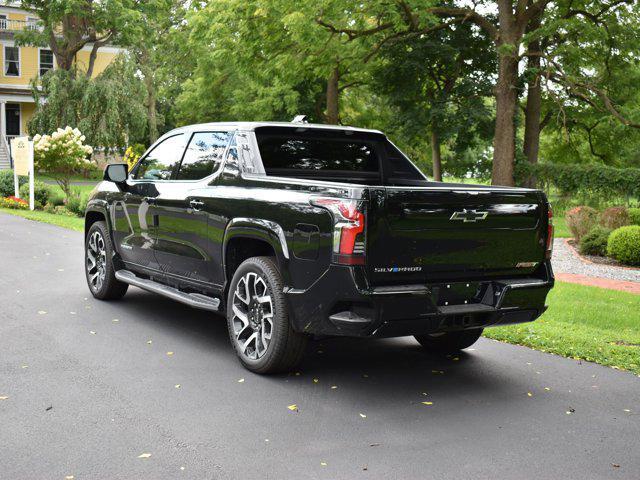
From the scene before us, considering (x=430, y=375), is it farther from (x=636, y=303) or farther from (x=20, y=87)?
(x=20, y=87)

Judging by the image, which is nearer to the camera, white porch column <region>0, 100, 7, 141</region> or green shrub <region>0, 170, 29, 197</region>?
green shrub <region>0, 170, 29, 197</region>

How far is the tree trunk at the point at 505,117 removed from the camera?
21.4 m

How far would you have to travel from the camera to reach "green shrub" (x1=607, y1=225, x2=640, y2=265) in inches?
546

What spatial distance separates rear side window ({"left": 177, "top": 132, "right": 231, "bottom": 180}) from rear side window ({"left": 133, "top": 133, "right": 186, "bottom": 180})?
0.56 ft

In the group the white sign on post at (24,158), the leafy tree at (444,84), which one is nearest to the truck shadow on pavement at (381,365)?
the white sign on post at (24,158)

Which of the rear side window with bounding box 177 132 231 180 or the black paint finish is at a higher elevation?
the rear side window with bounding box 177 132 231 180

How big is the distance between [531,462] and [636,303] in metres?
6.40

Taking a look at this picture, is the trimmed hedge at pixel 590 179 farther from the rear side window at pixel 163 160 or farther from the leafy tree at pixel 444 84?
the rear side window at pixel 163 160

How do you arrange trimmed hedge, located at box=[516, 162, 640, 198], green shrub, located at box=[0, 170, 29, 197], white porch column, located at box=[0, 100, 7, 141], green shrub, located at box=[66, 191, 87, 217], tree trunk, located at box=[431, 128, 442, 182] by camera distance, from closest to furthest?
trimmed hedge, located at box=[516, 162, 640, 198] → green shrub, located at box=[66, 191, 87, 217] → green shrub, located at box=[0, 170, 29, 197] → tree trunk, located at box=[431, 128, 442, 182] → white porch column, located at box=[0, 100, 7, 141]

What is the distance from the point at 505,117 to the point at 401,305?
17.7m

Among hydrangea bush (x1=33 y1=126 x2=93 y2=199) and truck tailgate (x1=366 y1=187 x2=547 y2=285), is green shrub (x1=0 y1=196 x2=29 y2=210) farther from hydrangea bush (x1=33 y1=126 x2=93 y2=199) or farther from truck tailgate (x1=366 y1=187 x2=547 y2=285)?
truck tailgate (x1=366 y1=187 x2=547 y2=285)

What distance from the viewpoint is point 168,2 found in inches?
1788

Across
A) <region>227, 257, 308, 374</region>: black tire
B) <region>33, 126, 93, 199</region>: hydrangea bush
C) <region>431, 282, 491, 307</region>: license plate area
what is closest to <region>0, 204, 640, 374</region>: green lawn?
<region>431, 282, 491, 307</region>: license plate area

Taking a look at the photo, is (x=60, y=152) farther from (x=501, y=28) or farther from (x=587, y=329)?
(x=587, y=329)
